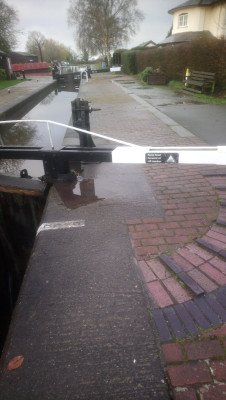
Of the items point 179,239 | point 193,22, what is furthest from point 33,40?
point 179,239

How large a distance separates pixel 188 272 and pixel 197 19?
118 feet

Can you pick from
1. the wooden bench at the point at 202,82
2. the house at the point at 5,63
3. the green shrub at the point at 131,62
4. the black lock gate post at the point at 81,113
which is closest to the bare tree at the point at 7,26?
the house at the point at 5,63

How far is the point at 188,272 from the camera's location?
7.27 ft

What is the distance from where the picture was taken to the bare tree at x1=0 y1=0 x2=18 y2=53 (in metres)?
26.6

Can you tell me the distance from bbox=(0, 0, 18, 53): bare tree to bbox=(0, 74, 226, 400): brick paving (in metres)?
31.1

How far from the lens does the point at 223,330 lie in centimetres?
175

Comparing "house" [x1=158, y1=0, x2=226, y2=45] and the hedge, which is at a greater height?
"house" [x1=158, y1=0, x2=226, y2=45]

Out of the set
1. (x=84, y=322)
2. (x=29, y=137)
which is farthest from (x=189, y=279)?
(x=29, y=137)

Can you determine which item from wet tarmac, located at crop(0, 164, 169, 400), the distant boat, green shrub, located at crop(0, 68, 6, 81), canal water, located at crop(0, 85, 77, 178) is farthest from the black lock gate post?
the distant boat

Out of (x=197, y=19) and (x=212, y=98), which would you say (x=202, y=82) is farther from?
(x=197, y=19)

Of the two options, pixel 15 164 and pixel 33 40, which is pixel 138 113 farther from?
pixel 33 40

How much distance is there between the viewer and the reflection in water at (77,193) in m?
3.32

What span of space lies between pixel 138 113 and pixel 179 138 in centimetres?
357

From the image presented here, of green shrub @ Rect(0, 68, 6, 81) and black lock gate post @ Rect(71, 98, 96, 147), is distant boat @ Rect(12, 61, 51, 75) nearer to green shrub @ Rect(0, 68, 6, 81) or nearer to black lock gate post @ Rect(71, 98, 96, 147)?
green shrub @ Rect(0, 68, 6, 81)
